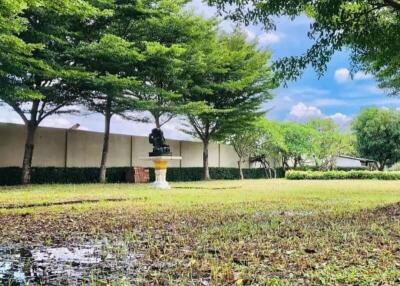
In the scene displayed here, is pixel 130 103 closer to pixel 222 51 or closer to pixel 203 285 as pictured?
pixel 222 51

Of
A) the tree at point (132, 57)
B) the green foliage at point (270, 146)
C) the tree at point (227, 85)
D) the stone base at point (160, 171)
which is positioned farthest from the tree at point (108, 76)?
the green foliage at point (270, 146)

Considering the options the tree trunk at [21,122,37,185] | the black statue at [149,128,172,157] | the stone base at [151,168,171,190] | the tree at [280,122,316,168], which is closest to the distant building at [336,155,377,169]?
the tree at [280,122,316,168]

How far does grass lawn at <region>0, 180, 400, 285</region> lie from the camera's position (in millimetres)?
3230

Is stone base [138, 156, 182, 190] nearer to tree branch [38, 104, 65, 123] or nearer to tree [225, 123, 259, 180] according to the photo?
tree branch [38, 104, 65, 123]

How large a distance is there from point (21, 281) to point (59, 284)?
280 millimetres

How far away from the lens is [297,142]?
3200 cm

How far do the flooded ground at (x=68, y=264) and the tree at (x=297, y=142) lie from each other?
27.4 metres

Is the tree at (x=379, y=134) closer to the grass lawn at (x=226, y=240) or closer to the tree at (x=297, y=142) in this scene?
the tree at (x=297, y=142)

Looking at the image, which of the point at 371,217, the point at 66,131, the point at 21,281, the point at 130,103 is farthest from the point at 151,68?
the point at 21,281

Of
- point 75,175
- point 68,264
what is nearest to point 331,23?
point 68,264

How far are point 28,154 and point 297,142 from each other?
19.6m

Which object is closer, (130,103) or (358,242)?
(358,242)

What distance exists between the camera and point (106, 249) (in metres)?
4.35

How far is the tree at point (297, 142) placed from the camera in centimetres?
3175
